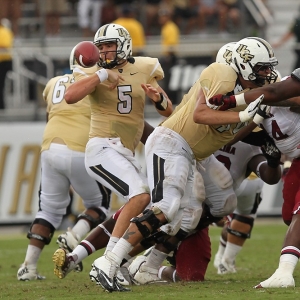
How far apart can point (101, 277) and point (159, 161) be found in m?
1.02

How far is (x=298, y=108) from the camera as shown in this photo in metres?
6.74

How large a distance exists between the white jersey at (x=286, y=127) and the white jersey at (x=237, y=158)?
3.48ft

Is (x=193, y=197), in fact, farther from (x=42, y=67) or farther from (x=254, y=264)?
(x=42, y=67)

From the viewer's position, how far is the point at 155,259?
7.16 meters

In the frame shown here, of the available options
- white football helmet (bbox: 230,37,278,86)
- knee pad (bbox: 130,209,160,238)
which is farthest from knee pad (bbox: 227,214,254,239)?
white football helmet (bbox: 230,37,278,86)

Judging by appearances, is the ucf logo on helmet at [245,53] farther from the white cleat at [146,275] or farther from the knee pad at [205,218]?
the white cleat at [146,275]

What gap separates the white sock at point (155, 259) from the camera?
714cm

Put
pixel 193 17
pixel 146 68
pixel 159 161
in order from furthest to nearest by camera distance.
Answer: pixel 193 17 < pixel 146 68 < pixel 159 161

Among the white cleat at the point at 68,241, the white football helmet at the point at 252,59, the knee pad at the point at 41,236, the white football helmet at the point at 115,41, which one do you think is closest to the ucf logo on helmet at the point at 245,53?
the white football helmet at the point at 252,59

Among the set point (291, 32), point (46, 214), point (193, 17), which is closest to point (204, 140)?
point (46, 214)

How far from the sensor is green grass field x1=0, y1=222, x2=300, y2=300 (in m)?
5.78

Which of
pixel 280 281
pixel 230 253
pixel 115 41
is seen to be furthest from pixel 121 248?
pixel 230 253

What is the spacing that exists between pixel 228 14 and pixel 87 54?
9.45 meters

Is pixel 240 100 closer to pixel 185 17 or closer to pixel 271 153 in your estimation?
pixel 271 153
